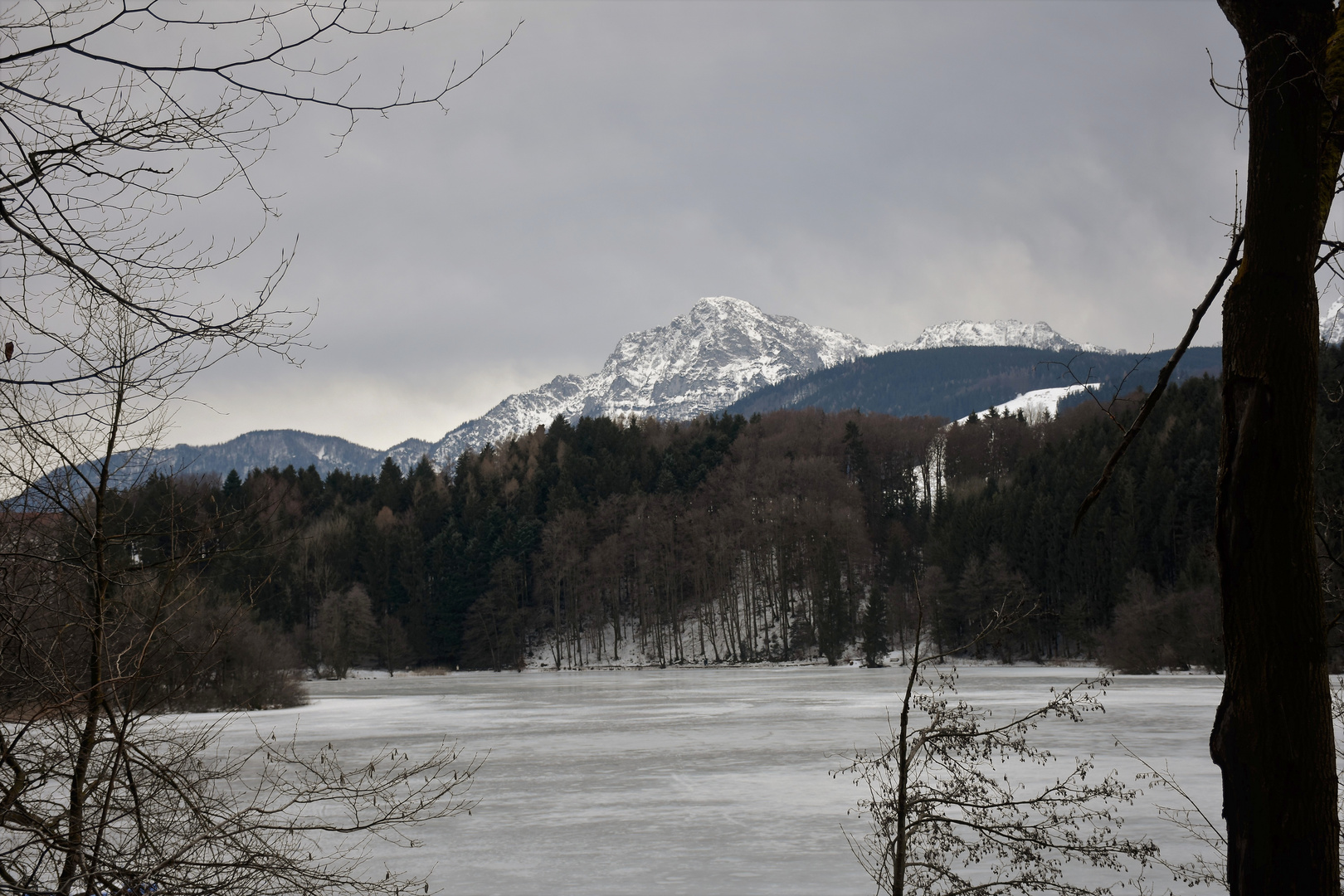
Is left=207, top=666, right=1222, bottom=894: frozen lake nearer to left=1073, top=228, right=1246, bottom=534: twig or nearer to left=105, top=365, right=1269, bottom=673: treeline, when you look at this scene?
left=1073, top=228, right=1246, bottom=534: twig

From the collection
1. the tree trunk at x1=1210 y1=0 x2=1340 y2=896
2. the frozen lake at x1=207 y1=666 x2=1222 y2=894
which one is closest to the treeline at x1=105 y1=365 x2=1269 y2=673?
the frozen lake at x1=207 y1=666 x2=1222 y2=894

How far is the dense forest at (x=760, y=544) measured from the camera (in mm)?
68812

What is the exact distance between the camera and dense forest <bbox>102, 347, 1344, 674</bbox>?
68.8 metres

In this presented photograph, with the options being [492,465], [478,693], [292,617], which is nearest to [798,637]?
[478,693]

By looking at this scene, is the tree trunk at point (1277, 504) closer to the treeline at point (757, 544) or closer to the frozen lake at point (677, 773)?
the frozen lake at point (677, 773)

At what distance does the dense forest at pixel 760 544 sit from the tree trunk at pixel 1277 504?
49287 mm

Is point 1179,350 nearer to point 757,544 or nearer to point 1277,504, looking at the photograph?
point 1277,504

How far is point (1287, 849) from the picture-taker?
148 inches

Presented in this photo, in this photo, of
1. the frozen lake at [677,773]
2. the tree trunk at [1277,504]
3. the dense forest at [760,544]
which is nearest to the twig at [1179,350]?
the tree trunk at [1277,504]

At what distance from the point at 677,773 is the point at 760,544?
6555 centimetres

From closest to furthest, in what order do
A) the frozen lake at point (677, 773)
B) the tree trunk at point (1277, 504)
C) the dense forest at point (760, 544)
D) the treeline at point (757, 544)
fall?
the tree trunk at point (1277, 504) < the frozen lake at point (677, 773) < the dense forest at point (760, 544) < the treeline at point (757, 544)

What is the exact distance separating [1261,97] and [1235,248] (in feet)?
1.81

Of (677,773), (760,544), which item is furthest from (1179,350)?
(760,544)

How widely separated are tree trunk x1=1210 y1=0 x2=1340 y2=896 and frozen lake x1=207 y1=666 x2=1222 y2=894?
6958mm
